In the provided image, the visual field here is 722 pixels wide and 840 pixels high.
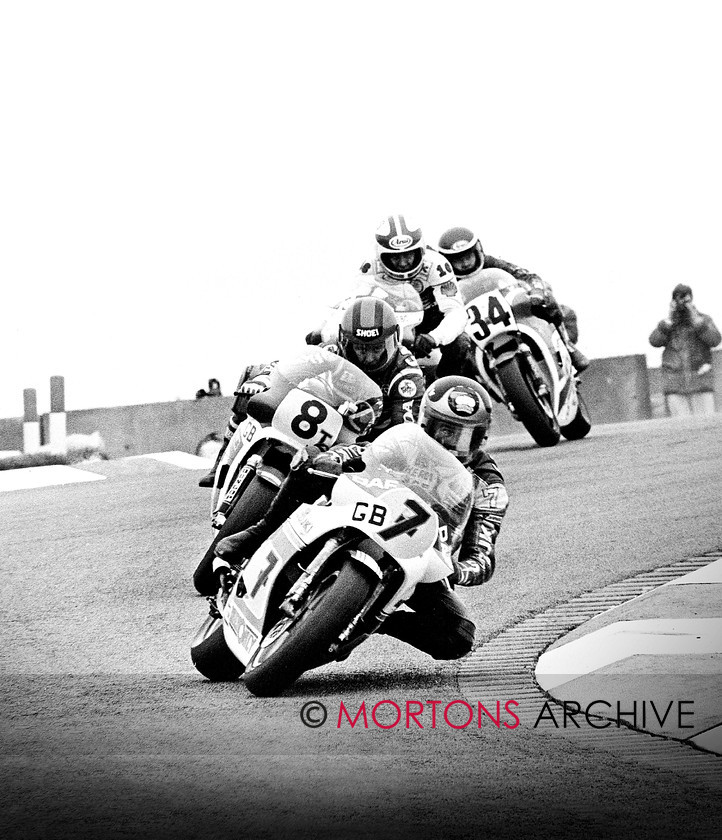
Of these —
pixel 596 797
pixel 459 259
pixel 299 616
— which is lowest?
pixel 596 797

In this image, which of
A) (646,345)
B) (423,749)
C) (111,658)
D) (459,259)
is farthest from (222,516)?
(646,345)

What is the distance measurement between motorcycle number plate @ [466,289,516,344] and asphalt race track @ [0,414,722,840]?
1.77 metres

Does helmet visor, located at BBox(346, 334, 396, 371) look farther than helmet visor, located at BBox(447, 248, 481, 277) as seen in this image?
No

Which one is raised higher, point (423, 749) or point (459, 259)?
point (459, 259)

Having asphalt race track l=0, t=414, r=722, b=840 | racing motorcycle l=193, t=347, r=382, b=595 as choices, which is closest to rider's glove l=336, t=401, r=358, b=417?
racing motorcycle l=193, t=347, r=382, b=595

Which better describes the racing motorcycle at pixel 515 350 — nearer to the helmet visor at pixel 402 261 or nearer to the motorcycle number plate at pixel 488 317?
the motorcycle number plate at pixel 488 317

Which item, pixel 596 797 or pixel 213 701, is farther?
pixel 213 701

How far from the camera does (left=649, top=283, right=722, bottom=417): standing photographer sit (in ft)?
40.7

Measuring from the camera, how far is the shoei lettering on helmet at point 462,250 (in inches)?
418

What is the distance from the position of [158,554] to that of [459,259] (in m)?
3.48

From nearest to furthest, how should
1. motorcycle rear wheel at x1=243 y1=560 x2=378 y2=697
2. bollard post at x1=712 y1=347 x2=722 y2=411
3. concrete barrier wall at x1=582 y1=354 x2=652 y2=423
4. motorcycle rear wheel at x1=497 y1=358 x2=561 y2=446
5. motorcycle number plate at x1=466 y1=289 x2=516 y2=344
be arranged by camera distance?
motorcycle rear wheel at x1=243 y1=560 x2=378 y2=697 → motorcycle rear wheel at x1=497 y1=358 x2=561 y2=446 → motorcycle number plate at x1=466 y1=289 x2=516 y2=344 → bollard post at x1=712 y1=347 x2=722 y2=411 → concrete barrier wall at x1=582 y1=354 x2=652 y2=423

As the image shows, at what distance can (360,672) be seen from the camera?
569 centimetres

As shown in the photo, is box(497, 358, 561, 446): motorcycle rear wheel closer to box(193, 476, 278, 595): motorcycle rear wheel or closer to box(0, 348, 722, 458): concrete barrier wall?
box(0, 348, 722, 458): concrete barrier wall

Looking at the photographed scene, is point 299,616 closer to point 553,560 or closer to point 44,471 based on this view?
point 553,560
